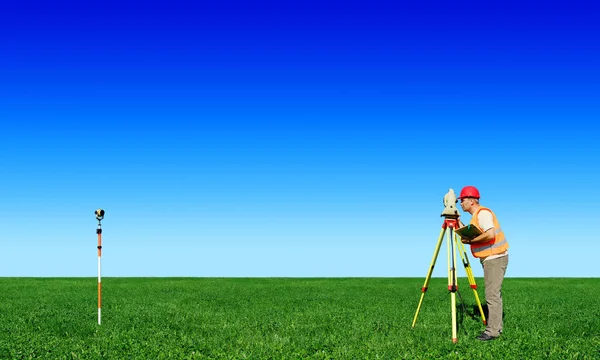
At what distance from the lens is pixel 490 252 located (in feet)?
42.5

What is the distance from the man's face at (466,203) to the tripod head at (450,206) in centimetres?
36

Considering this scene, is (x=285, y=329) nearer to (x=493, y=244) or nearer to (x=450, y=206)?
(x=450, y=206)

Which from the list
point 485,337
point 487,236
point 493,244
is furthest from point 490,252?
point 485,337

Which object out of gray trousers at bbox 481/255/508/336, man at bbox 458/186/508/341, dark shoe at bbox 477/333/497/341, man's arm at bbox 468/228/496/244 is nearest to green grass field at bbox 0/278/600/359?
dark shoe at bbox 477/333/497/341

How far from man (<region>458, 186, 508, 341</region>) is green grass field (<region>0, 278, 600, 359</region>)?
0.50 meters

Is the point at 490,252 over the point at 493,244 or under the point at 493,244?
under

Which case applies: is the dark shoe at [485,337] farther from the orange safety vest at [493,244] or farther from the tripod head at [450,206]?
the tripod head at [450,206]

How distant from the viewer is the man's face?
43.1 ft

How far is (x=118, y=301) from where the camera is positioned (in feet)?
70.6

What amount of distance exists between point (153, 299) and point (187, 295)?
6.51 ft

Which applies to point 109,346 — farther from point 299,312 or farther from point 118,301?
point 118,301

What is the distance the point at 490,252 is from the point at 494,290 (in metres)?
0.85

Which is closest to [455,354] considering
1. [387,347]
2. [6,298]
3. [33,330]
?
[387,347]

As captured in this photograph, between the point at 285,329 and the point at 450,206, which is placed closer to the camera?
the point at 450,206
